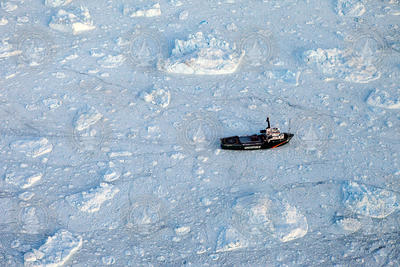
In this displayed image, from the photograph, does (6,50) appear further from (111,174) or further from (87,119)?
(111,174)

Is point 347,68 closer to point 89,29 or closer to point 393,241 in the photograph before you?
point 393,241

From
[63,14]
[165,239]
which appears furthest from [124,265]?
[63,14]

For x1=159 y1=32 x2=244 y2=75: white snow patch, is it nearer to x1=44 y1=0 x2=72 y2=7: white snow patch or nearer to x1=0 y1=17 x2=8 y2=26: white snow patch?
x1=44 y1=0 x2=72 y2=7: white snow patch

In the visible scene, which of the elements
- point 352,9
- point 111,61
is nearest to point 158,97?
point 111,61

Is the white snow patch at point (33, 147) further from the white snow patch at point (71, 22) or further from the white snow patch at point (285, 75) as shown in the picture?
the white snow patch at point (285, 75)

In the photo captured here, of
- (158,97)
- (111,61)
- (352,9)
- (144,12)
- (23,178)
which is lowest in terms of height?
(23,178)

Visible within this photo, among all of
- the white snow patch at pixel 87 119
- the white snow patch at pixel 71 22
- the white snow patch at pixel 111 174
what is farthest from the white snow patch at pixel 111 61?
the white snow patch at pixel 111 174
